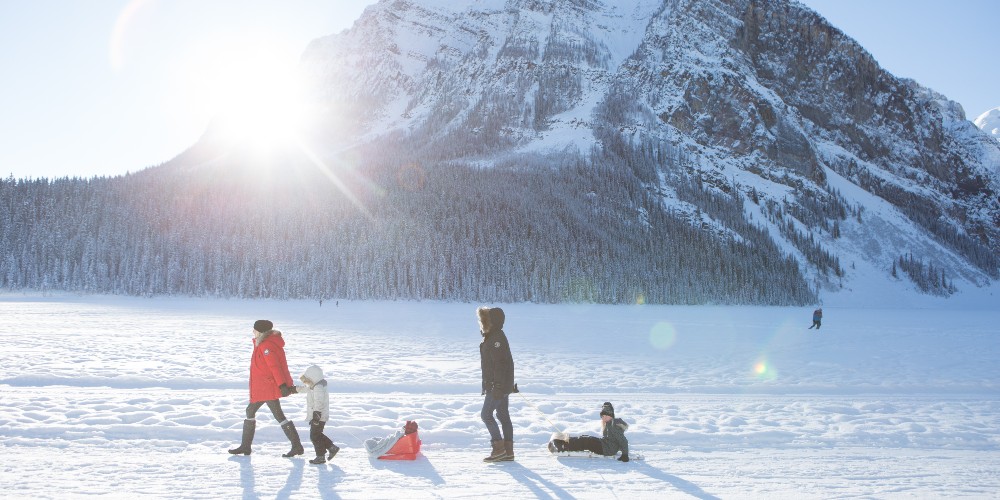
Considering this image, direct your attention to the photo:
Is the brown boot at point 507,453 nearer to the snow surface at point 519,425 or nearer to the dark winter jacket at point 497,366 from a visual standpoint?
the snow surface at point 519,425

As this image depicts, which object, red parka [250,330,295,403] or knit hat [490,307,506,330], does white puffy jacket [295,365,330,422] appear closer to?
red parka [250,330,295,403]

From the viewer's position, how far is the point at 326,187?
132 m

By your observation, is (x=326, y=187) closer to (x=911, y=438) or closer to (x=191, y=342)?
(x=191, y=342)

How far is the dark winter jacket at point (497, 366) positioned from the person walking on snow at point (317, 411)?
2504 millimetres

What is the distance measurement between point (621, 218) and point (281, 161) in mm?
112492

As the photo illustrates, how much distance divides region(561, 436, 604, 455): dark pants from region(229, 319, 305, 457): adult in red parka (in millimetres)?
4214

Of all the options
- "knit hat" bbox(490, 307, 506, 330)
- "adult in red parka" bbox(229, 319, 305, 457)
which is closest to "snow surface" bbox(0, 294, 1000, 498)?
"adult in red parka" bbox(229, 319, 305, 457)

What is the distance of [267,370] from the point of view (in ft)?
28.5

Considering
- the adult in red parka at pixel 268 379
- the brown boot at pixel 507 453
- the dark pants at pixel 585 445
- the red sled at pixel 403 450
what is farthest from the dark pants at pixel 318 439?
the dark pants at pixel 585 445

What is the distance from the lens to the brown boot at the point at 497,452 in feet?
28.4

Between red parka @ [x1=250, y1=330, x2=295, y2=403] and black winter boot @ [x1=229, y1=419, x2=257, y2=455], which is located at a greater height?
red parka @ [x1=250, y1=330, x2=295, y2=403]

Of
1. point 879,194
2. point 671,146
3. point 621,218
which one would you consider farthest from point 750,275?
point 879,194

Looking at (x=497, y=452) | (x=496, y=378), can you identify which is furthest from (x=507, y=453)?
(x=496, y=378)

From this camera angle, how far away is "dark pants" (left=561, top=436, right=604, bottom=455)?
8.91 m
